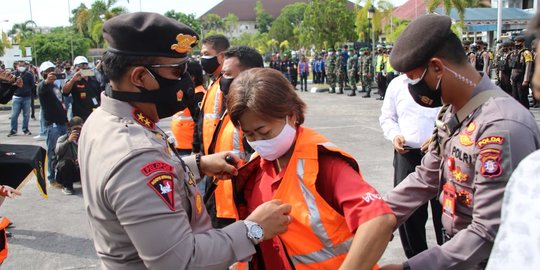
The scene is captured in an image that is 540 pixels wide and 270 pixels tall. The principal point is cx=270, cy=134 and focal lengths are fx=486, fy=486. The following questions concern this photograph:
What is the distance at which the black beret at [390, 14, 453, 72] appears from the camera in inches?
85.3

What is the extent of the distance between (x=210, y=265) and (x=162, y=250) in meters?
0.18

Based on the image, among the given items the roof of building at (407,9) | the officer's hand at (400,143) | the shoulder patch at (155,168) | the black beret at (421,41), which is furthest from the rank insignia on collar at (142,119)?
the roof of building at (407,9)

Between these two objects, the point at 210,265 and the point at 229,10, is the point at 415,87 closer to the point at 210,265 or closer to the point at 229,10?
the point at 210,265

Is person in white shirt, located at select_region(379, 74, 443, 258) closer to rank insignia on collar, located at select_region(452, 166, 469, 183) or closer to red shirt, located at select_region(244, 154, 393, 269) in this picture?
rank insignia on collar, located at select_region(452, 166, 469, 183)

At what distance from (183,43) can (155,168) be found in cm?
52

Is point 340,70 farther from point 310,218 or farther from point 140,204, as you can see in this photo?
point 140,204

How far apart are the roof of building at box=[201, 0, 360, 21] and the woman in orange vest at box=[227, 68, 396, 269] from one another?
118 metres

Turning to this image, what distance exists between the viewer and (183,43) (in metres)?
1.80

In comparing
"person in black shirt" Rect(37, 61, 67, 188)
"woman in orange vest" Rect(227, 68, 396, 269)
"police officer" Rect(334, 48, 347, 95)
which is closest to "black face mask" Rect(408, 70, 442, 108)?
"woman in orange vest" Rect(227, 68, 396, 269)

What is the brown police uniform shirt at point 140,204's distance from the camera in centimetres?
147

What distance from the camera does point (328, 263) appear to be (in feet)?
5.75

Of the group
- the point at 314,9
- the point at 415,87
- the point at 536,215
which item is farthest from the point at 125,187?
the point at 314,9

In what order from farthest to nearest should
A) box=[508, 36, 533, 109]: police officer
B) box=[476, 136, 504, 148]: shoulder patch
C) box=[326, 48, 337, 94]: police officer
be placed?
box=[326, 48, 337, 94]: police officer, box=[508, 36, 533, 109]: police officer, box=[476, 136, 504, 148]: shoulder patch

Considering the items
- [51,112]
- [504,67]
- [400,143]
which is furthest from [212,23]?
[400,143]
